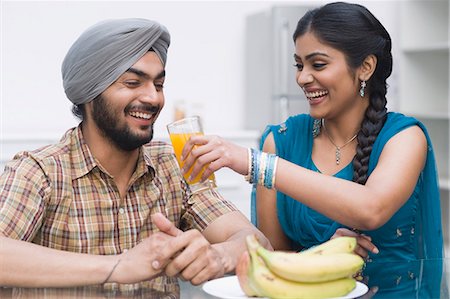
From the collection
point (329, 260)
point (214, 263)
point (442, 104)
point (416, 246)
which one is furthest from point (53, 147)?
point (442, 104)

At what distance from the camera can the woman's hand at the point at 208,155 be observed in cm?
185

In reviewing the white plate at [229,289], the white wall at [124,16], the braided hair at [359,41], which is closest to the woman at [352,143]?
the braided hair at [359,41]

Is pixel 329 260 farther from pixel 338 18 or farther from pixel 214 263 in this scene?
pixel 338 18

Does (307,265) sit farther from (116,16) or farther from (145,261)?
(116,16)

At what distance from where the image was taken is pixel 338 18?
230 centimetres

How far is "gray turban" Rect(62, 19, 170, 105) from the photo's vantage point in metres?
2.12

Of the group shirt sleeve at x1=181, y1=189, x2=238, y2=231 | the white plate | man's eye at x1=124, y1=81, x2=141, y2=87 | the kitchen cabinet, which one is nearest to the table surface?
the white plate

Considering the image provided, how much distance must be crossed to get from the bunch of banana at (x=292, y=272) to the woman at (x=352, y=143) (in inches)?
21.6

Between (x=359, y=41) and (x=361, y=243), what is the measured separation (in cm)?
57

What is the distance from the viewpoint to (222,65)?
5449 mm

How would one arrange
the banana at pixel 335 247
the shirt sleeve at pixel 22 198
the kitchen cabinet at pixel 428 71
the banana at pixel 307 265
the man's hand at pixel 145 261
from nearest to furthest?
the banana at pixel 307 265 → the banana at pixel 335 247 → the man's hand at pixel 145 261 → the shirt sleeve at pixel 22 198 → the kitchen cabinet at pixel 428 71

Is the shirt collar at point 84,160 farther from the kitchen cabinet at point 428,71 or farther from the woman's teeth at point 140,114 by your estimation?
the kitchen cabinet at point 428,71

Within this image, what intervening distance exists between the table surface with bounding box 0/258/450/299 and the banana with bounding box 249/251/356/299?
4.2 inches

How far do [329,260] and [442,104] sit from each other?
450 centimetres
